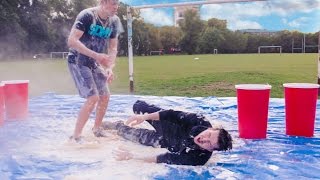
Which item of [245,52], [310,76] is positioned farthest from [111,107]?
[245,52]

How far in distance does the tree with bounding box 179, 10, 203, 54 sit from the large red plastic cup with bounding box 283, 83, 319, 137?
10560 millimetres

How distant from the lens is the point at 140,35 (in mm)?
12617

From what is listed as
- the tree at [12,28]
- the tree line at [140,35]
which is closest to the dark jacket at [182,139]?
the tree line at [140,35]

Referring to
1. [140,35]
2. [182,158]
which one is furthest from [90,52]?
[140,35]

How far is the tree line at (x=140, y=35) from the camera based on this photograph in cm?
1315

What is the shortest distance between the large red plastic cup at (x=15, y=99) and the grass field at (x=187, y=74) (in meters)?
3.81

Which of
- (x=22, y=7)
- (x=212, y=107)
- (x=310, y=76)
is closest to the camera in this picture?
(x=212, y=107)

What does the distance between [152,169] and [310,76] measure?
390 inches

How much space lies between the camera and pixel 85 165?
9.82 feet

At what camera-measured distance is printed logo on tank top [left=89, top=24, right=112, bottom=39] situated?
361 cm

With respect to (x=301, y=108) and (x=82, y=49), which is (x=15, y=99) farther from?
(x=301, y=108)

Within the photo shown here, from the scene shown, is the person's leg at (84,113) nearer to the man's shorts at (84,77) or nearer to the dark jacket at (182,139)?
the man's shorts at (84,77)

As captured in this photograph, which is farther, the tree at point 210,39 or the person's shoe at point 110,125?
the tree at point 210,39

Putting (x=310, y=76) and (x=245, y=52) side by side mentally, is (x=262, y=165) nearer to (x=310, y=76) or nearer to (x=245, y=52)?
(x=310, y=76)
